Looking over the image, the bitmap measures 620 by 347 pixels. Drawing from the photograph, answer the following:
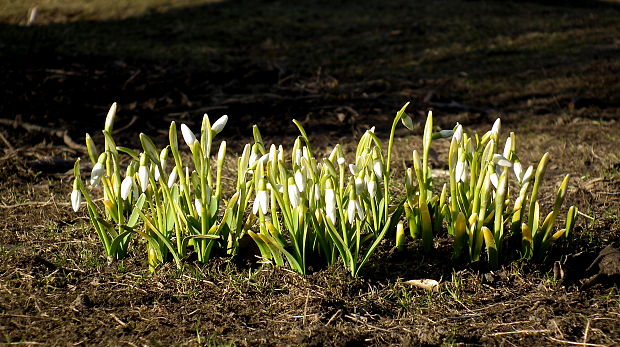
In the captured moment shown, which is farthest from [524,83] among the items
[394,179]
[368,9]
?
[368,9]

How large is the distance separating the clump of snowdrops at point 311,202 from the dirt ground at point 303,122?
0.11m

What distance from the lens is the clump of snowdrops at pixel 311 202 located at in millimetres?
2500

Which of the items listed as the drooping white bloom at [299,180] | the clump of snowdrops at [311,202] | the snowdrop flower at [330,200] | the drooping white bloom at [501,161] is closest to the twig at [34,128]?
the clump of snowdrops at [311,202]

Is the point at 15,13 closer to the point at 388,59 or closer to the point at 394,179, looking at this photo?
the point at 388,59

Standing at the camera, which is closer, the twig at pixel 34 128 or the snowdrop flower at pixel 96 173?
the snowdrop flower at pixel 96 173

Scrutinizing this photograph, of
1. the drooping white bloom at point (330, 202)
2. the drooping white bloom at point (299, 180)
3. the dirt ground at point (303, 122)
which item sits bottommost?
the dirt ground at point (303, 122)

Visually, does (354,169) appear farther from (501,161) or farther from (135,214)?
(135,214)

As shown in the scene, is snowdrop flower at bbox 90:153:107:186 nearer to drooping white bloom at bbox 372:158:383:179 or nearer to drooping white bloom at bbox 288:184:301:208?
drooping white bloom at bbox 288:184:301:208

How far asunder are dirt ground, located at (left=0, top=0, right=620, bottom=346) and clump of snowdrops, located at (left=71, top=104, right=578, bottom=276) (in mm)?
106

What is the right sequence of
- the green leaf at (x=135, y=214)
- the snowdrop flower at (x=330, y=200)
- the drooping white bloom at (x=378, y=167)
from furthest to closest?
the green leaf at (x=135, y=214)
the drooping white bloom at (x=378, y=167)
the snowdrop flower at (x=330, y=200)

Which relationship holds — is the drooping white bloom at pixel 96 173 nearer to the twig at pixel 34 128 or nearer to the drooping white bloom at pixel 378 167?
the drooping white bloom at pixel 378 167

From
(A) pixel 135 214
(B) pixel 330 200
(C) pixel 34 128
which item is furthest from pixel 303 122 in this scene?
(B) pixel 330 200

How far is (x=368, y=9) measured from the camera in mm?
9391

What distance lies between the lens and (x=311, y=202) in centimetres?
256
